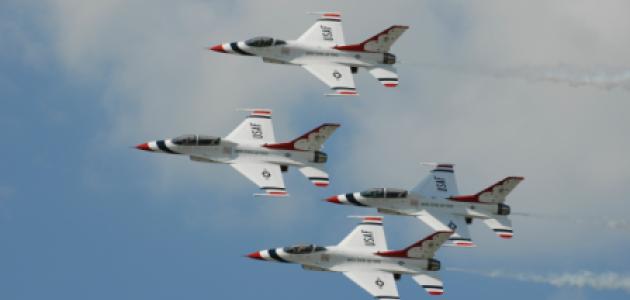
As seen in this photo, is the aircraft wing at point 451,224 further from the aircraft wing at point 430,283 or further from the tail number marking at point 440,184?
the aircraft wing at point 430,283

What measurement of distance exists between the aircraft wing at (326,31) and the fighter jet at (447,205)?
10278 mm

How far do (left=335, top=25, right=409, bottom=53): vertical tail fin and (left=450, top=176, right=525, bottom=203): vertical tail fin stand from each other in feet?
34.3

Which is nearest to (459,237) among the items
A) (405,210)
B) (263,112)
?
(405,210)

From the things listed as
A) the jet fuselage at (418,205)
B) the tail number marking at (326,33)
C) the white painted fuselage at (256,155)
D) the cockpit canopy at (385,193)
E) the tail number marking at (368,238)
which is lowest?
the tail number marking at (368,238)

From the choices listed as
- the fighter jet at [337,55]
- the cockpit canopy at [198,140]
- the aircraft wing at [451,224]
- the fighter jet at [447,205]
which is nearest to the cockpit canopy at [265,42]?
the fighter jet at [337,55]

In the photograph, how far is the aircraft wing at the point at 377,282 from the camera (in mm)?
168250

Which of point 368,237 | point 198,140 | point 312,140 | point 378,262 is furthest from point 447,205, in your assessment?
point 198,140

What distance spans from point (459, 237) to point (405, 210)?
372 centimetres

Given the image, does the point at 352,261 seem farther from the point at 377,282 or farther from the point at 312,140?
the point at 312,140

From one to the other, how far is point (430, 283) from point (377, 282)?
10.4ft

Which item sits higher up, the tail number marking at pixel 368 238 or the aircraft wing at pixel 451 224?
the aircraft wing at pixel 451 224

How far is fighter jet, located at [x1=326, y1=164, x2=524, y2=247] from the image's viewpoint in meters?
174

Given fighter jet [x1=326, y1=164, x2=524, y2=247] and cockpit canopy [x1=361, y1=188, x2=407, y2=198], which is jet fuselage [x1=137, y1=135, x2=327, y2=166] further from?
cockpit canopy [x1=361, y1=188, x2=407, y2=198]

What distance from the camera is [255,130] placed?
17612 centimetres
